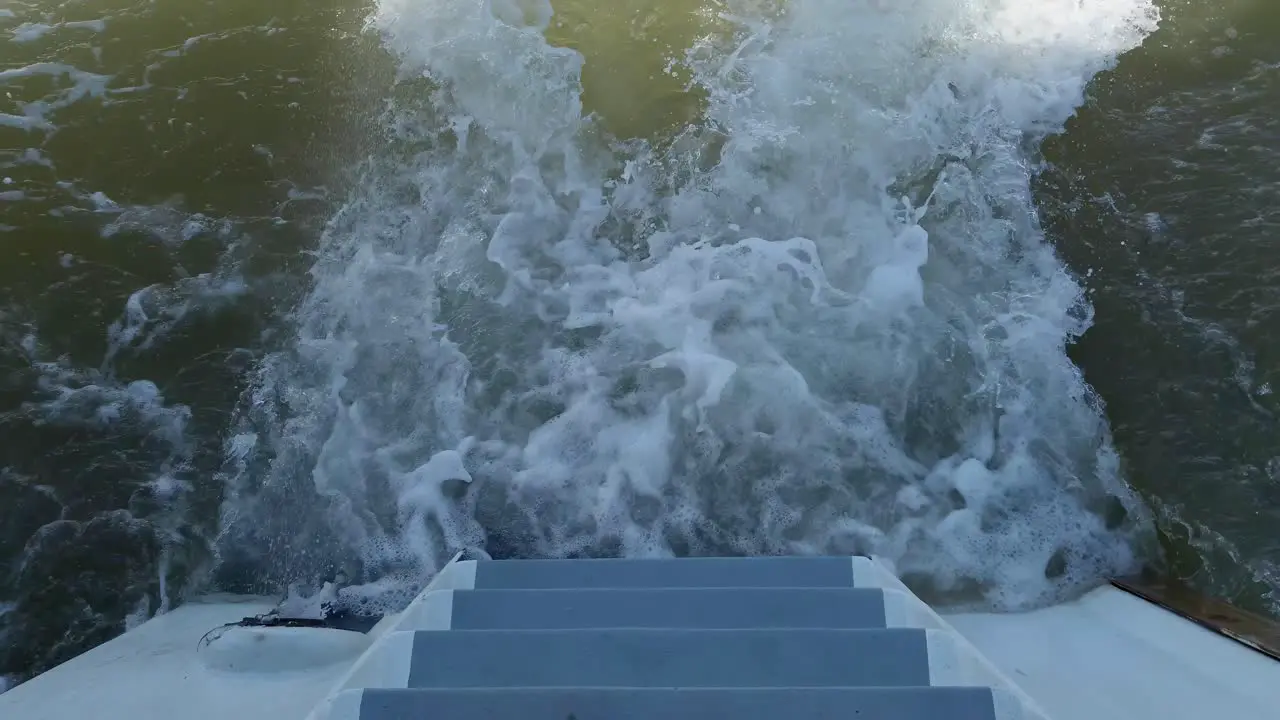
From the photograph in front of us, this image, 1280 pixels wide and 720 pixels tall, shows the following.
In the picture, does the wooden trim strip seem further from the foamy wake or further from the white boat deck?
the foamy wake

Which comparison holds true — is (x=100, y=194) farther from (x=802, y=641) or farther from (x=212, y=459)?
(x=802, y=641)

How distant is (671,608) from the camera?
2459 millimetres

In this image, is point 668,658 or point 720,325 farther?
point 720,325

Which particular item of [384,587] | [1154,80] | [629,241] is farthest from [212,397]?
[1154,80]

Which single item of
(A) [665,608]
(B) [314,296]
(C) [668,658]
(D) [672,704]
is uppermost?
(D) [672,704]

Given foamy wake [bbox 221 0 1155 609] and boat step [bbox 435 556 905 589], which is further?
foamy wake [bbox 221 0 1155 609]

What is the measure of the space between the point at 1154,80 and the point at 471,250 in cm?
351

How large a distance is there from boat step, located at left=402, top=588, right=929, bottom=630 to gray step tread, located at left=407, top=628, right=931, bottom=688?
225 millimetres

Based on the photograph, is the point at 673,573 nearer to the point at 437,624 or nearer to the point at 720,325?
the point at 437,624

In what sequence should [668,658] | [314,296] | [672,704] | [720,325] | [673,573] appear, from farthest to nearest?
[314,296] < [720,325] < [673,573] < [668,658] < [672,704]

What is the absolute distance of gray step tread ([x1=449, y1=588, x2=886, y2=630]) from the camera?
2408 mm

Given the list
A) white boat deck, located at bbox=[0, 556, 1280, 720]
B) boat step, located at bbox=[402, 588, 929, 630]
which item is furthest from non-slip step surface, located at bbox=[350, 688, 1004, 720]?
boat step, located at bbox=[402, 588, 929, 630]

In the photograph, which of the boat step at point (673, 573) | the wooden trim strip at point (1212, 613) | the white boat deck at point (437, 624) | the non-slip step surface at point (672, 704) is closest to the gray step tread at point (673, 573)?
the boat step at point (673, 573)

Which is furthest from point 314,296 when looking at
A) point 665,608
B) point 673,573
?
point 665,608
